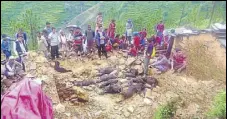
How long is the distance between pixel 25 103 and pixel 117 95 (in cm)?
405

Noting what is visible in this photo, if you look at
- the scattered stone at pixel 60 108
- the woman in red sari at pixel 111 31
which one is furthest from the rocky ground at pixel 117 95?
the woman in red sari at pixel 111 31

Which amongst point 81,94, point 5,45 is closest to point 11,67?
point 5,45

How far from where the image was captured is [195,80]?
9.98 metres

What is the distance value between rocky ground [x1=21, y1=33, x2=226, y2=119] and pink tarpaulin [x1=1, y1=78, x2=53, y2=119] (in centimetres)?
246

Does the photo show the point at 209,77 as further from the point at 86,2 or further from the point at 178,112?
the point at 86,2

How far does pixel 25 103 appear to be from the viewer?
507cm

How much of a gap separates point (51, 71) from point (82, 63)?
3.88 ft

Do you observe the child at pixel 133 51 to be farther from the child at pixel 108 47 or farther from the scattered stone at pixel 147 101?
the scattered stone at pixel 147 101

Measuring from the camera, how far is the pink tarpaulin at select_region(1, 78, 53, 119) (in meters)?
4.84

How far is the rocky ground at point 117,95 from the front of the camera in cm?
809

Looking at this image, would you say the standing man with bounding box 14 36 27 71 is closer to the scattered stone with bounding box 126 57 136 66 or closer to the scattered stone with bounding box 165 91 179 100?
the scattered stone with bounding box 126 57 136 66

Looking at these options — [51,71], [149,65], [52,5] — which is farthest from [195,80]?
[52,5]

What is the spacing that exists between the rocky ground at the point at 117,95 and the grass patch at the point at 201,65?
0.29 m

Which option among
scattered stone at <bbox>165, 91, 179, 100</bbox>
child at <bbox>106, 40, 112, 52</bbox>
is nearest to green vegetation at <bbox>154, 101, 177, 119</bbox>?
scattered stone at <bbox>165, 91, 179, 100</bbox>
